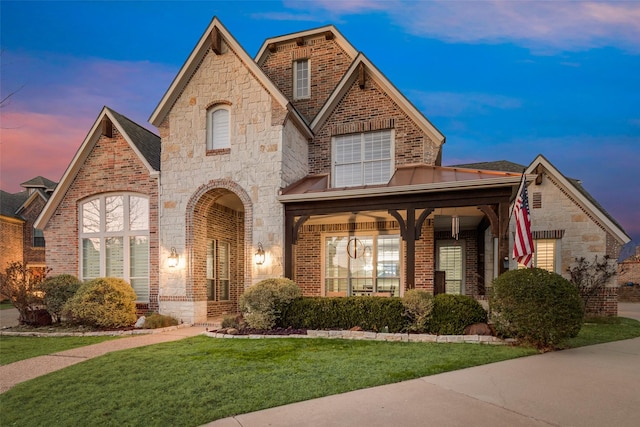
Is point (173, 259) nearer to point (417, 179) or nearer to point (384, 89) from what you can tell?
point (417, 179)

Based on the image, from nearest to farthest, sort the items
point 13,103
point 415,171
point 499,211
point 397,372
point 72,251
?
point 13,103 → point 397,372 → point 499,211 → point 415,171 → point 72,251

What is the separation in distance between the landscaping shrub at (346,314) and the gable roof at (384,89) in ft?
19.4

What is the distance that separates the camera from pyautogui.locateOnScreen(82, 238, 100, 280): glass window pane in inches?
562

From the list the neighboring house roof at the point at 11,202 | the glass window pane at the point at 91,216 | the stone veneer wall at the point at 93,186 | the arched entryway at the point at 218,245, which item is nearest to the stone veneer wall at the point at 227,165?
the arched entryway at the point at 218,245

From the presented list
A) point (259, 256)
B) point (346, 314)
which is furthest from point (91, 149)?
point (346, 314)

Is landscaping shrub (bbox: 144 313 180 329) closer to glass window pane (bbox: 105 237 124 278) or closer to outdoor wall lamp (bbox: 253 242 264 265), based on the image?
glass window pane (bbox: 105 237 124 278)

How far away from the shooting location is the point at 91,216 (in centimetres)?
1450

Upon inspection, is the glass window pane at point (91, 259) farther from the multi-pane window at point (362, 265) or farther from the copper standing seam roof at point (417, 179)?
the multi-pane window at point (362, 265)

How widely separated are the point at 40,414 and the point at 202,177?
357 inches

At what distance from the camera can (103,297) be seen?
37.7 ft

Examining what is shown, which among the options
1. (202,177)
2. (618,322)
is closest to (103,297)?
(202,177)

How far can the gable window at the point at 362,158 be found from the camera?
43.9 feet

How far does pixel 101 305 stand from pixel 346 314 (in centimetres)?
691

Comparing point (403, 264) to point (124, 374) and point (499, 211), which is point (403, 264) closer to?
point (499, 211)
